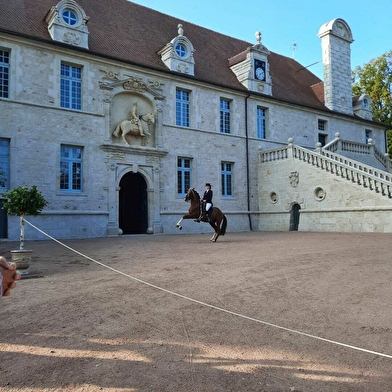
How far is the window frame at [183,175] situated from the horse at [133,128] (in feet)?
8.25

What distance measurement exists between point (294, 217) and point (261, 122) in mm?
7109

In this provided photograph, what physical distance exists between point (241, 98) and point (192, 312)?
20830mm

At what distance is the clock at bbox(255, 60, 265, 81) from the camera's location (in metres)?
24.8

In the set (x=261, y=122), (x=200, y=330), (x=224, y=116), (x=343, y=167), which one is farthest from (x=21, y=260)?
(x=261, y=122)

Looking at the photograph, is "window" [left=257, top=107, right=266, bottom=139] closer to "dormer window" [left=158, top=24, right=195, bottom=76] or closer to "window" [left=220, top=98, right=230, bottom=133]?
"window" [left=220, top=98, right=230, bottom=133]

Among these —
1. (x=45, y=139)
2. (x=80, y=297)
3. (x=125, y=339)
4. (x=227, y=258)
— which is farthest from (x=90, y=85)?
(x=125, y=339)

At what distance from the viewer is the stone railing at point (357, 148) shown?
24688 mm

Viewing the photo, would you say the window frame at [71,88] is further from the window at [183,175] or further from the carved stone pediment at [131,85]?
the window at [183,175]

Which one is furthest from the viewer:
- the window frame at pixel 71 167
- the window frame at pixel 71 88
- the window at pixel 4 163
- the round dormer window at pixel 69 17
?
the round dormer window at pixel 69 17

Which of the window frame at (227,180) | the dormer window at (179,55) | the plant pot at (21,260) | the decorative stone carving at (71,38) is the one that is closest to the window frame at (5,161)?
the decorative stone carving at (71,38)

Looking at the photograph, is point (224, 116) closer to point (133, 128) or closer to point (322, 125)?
point (133, 128)

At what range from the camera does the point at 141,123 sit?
19.5m

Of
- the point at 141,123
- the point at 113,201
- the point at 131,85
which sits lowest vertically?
the point at 113,201

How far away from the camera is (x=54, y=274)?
724cm
